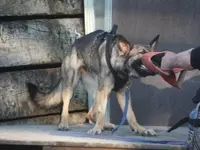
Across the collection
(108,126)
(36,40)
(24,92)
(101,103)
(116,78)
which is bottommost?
(108,126)

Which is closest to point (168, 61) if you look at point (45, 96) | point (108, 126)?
point (108, 126)

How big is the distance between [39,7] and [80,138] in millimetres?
1259

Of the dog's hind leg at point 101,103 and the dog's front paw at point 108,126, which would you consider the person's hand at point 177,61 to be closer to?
the dog's hind leg at point 101,103

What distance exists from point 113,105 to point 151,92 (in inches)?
11.8

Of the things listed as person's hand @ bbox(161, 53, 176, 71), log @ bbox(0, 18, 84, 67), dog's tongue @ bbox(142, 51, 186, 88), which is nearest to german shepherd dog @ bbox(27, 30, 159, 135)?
log @ bbox(0, 18, 84, 67)

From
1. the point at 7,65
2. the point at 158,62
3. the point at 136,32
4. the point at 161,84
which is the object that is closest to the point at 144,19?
the point at 136,32

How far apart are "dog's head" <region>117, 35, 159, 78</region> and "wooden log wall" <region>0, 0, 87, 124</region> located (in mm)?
782

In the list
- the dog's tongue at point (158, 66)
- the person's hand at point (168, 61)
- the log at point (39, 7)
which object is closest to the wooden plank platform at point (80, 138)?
the dog's tongue at point (158, 66)

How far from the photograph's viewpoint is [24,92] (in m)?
4.02

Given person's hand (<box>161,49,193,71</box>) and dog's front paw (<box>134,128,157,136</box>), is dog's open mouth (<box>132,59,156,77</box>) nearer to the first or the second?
dog's front paw (<box>134,128,157,136</box>)

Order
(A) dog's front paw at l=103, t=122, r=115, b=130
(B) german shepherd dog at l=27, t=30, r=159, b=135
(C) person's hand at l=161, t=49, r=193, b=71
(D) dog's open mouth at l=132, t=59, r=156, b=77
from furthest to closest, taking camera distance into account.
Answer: (A) dog's front paw at l=103, t=122, r=115, b=130
(B) german shepherd dog at l=27, t=30, r=159, b=135
(D) dog's open mouth at l=132, t=59, r=156, b=77
(C) person's hand at l=161, t=49, r=193, b=71

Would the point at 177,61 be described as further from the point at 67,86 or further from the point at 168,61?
the point at 67,86

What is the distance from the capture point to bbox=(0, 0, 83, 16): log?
391cm

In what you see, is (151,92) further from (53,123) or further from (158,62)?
(158,62)
